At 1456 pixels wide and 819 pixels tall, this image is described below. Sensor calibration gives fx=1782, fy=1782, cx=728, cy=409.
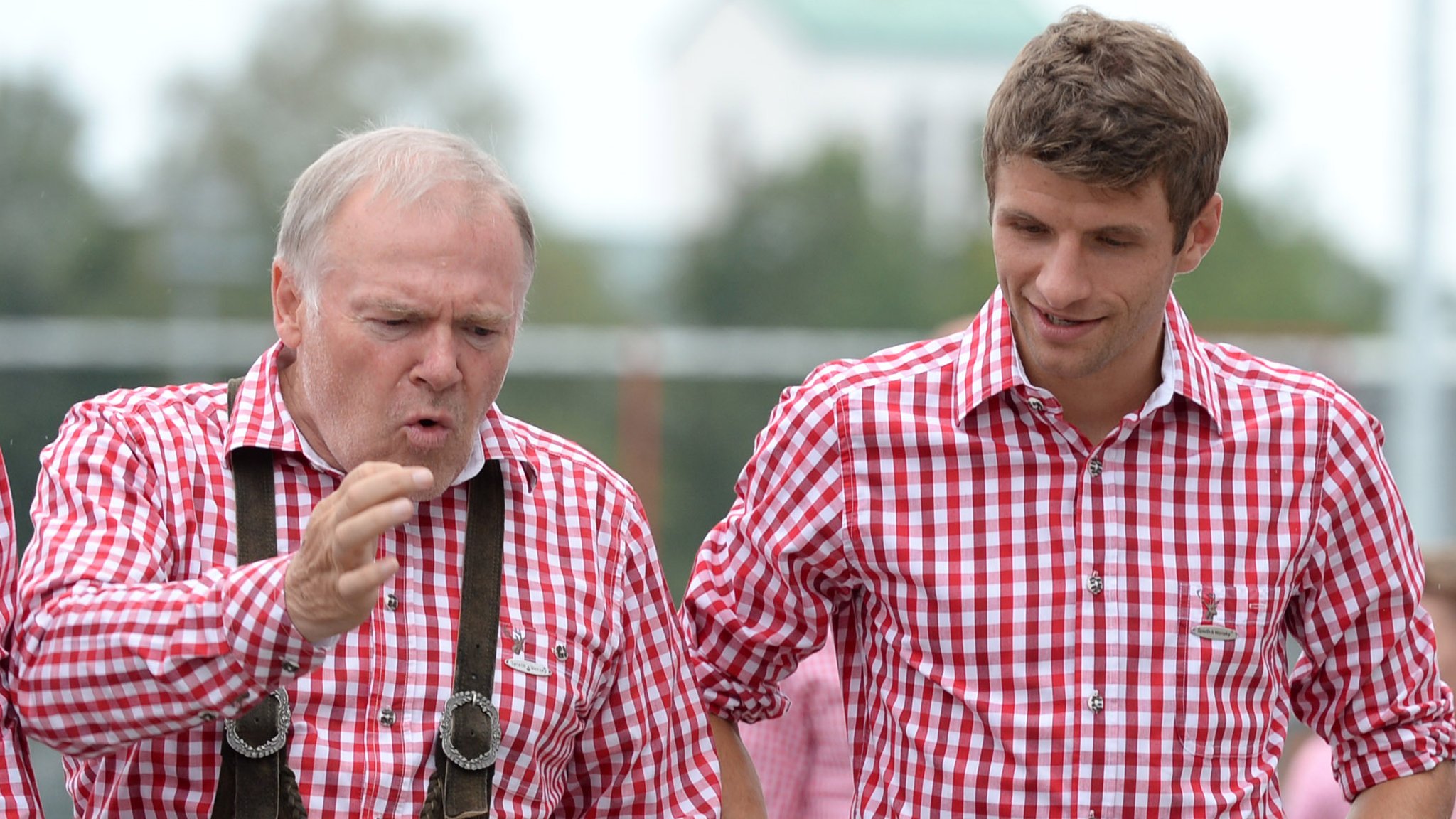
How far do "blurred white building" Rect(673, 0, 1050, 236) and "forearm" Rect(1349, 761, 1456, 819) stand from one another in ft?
93.9

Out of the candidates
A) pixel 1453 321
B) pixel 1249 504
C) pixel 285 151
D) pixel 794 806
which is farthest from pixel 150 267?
pixel 1249 504

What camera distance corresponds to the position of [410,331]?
2.54 meters

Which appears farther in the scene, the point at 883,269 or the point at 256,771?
the point at 883,269

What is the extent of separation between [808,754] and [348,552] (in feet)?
6.42

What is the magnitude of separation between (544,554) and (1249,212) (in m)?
23.4

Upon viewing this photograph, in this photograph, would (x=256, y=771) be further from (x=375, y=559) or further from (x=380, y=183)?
(x=380, y=183)

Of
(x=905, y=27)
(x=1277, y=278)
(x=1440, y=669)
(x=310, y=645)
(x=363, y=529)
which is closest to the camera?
(x=363, y=529)

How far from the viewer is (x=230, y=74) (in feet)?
83.7

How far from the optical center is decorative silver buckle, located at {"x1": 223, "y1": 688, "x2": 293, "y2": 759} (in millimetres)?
2436

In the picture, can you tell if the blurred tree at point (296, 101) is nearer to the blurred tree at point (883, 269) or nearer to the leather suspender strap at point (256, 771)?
the blurred tree at point (883, 269)

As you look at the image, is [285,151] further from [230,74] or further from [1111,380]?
[1111,380]

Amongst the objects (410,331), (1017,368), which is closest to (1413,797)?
(1017,368)

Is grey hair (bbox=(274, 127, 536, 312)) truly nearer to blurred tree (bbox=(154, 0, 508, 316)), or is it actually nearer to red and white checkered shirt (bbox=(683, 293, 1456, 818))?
red and white checkered shirt (bbox=(683, 293, 1456, 818))

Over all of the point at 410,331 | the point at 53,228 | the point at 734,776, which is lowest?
the point at 734,776
